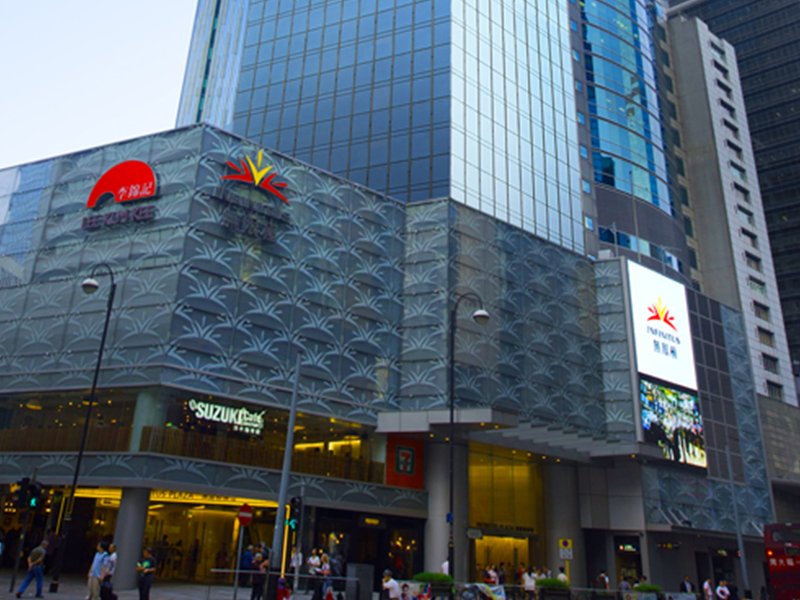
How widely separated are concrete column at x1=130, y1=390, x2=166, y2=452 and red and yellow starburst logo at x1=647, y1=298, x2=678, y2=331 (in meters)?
33.8

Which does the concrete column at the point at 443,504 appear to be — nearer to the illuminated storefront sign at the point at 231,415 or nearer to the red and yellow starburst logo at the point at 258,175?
the illuminated storefront sign at the point at 231,415

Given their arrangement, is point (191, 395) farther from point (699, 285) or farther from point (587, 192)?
point (699, 285)

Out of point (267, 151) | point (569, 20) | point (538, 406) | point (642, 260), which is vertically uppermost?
point (569, 20)

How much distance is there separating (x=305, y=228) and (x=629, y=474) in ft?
83.4

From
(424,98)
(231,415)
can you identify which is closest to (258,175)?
(231,415)

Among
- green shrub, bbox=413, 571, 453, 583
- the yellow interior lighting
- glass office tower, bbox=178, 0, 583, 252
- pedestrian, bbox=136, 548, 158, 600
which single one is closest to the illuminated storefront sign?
the yellow interior lighting

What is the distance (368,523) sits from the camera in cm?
3750

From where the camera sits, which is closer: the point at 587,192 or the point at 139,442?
the point at 139,442

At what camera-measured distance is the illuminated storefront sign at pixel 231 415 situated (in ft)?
110

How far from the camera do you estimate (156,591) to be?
93.6ft

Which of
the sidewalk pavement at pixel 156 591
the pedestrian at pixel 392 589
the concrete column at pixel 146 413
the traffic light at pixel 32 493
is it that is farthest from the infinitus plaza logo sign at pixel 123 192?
the pedestrian at pixel 392 589

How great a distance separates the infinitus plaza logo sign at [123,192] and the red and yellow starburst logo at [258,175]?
3748 mm

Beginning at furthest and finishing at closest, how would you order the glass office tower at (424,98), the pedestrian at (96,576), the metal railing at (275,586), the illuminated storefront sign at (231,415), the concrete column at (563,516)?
1. the glass office tower at (424,98)
2. the concrete column at (563,516)
3. the illuminated storefront sign at (231,415)
4. the metal railing at (275,586)
5. the pedestrian at (96,576)

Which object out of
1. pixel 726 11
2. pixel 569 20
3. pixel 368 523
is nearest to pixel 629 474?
pixel 368 523
